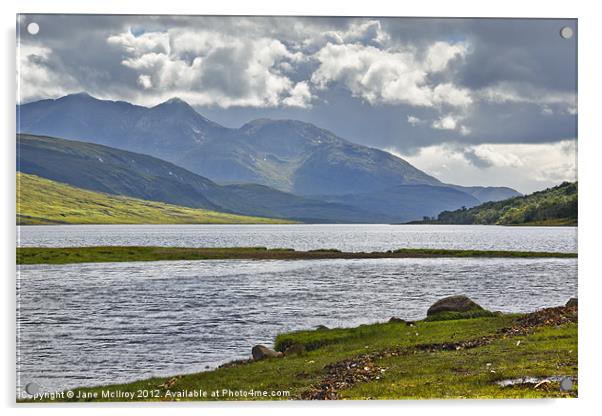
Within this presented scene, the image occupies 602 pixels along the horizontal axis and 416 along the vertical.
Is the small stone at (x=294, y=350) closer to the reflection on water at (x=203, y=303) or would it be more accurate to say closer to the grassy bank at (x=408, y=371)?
the grassy bank at (x=408, y=371)

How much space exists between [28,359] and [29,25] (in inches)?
364

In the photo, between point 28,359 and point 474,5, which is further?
point 474,5

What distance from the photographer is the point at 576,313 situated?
18.3 meters

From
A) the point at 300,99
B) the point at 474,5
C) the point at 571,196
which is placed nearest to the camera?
the point at 474,5

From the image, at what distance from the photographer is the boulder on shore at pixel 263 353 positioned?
1966cm

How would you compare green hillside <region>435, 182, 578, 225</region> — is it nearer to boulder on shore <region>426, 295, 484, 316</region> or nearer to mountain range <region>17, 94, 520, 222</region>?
mountain range <region>17, 94, 520, 222</region>

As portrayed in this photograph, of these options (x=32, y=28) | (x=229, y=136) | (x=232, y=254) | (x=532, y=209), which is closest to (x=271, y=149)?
(x=229, y=136)

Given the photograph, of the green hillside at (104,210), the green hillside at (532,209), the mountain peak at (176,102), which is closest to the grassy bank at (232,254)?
the green hillside at (532,209)

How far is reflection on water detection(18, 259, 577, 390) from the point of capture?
17688 millimetres

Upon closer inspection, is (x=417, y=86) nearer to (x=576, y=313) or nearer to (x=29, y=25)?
(x=576, y=313)

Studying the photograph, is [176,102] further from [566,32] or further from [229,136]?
A: [566,32]

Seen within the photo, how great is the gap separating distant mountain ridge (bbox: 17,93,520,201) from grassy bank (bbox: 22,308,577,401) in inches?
241

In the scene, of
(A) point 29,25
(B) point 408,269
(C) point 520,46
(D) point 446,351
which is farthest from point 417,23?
(B) point 408,269

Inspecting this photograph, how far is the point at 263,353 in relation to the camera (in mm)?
19734
